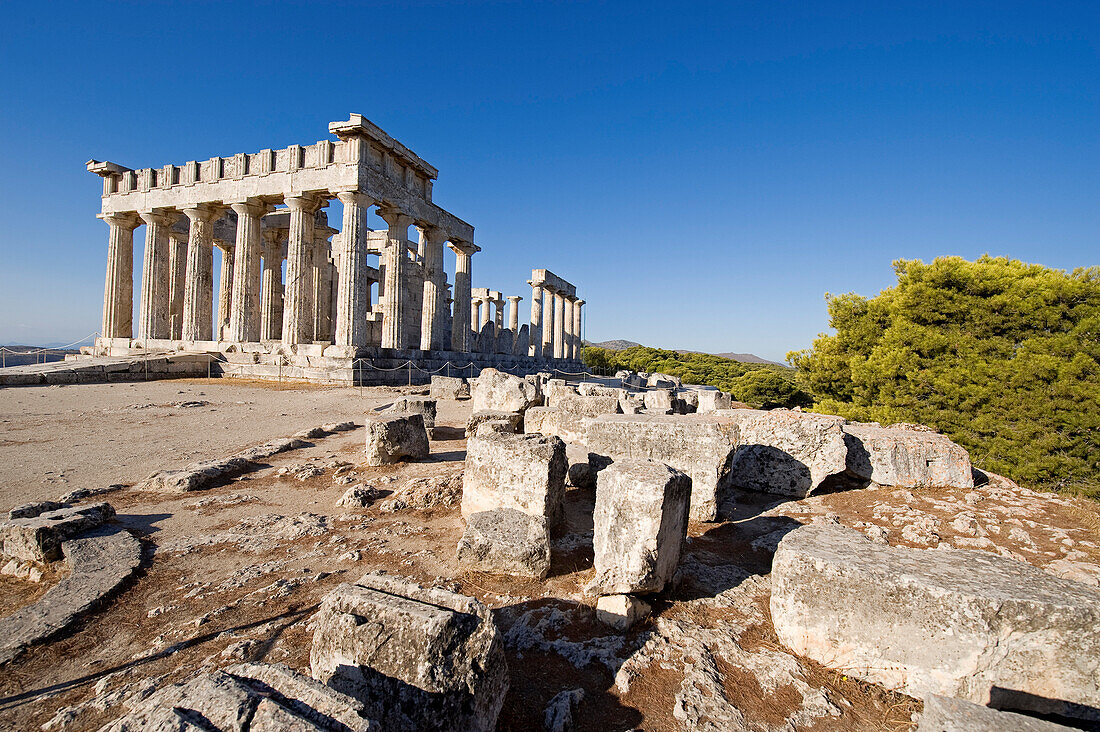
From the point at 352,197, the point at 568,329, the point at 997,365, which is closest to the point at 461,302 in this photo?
the point at 352,197

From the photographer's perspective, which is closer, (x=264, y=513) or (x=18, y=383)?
(x=264, y=513)

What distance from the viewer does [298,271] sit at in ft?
58.9

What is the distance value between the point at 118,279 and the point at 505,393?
22.4 meters

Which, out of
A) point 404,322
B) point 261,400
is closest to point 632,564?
point 261,400

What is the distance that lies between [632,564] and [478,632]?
1.36 metres

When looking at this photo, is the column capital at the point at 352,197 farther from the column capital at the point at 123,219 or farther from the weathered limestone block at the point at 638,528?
the weathered limestone block at the point at 638,528

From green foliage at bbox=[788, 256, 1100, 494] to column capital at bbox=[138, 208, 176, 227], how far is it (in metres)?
26.4

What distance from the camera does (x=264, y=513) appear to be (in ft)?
15.8

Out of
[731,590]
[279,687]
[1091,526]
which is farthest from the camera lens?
[1091,526]

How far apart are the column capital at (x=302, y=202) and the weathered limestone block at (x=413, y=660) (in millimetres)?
19104

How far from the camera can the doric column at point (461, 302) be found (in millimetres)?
23141

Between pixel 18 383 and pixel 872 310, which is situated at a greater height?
pixel 872 310

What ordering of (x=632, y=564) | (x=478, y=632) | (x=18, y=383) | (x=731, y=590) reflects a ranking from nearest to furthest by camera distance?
1. (x=478, y=632)
2. (x=632, y=564)
3. (x=731, y=590)
4. (x=18, y=383)

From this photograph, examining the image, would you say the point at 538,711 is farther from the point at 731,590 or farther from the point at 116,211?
the point at 116,211
